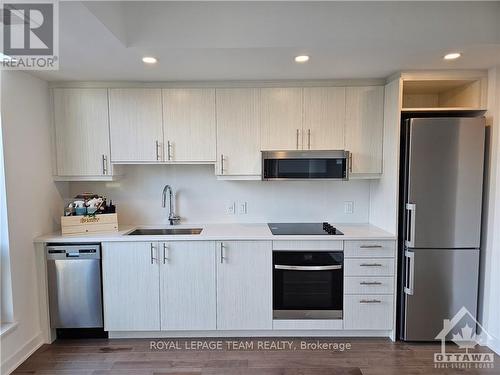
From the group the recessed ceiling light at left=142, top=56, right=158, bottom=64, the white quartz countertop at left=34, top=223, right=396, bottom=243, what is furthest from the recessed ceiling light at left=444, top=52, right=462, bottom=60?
the recessed ceiling light at left=142, top=56, right=158, bottom=64

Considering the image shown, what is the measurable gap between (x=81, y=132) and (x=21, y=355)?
1880 mm

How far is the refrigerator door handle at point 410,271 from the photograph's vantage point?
7.61ft

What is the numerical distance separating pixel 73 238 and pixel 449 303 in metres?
3.17

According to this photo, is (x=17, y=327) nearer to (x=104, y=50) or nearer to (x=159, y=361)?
(x=159, y=361)

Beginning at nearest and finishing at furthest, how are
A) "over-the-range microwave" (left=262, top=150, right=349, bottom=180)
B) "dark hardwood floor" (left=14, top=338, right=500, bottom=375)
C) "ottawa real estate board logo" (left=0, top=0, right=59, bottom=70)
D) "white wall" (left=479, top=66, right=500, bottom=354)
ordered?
1. "ottawa real estate board logo" (left=0, top=0, right=59, bottom=70)
2. "dark hardwood floor" (left=14, top=338, right=500, bottom=375)
3. "white wall" (left=479, top=66, right=500, bottom=354)
4. "over-the-range microwave" (left=262, top=150, right=349, bottom=180)

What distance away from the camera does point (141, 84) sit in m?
2.59

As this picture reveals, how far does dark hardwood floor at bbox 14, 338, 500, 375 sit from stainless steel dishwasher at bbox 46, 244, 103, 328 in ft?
0.78

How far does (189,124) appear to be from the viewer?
2.63 metres

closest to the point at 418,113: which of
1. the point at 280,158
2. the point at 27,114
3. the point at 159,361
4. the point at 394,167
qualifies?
the point at 394,167

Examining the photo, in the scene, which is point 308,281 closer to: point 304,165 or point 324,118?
point 304,165

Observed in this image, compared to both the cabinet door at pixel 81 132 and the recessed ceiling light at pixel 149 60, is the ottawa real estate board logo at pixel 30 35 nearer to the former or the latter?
the cabinet door at pixel 81 132

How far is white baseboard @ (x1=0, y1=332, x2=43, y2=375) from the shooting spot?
207 centimetres

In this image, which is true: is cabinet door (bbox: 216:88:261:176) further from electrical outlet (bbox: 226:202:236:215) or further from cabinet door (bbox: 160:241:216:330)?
cabinet door (bbox: 160:241:216:330)

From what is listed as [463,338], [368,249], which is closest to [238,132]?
[368,249]
